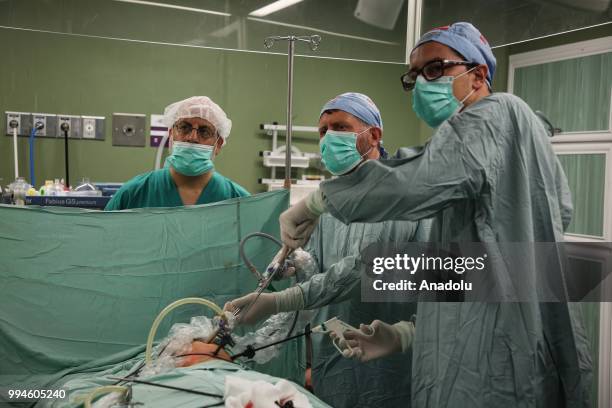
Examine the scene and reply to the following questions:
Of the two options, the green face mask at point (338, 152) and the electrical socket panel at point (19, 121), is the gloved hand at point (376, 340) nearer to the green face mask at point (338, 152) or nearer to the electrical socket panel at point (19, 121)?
the green face mask at point (338, 152)

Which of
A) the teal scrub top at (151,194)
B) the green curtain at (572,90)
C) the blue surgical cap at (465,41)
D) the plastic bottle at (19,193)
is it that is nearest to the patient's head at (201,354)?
the teal scrub top at (151,194)

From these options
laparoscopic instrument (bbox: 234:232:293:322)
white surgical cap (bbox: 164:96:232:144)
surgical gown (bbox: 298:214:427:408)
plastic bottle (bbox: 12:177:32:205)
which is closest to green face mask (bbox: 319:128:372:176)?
surgical gown (bbox: 298:214:427:408)

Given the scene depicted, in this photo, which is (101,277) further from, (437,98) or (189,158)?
(437,98)

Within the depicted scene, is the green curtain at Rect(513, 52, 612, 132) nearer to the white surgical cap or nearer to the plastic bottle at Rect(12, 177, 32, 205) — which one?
→ the white surgical cap

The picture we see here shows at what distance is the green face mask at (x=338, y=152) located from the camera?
189 cm

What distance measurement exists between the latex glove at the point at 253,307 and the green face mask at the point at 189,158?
2.19 feet

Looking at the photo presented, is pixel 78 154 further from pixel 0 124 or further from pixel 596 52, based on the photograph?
pixel 596 52

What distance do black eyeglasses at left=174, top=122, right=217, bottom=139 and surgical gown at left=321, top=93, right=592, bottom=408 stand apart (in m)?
1.11

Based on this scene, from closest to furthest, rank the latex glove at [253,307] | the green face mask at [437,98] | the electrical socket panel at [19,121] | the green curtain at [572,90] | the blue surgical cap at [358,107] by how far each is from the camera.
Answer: the green face mask at [437,98] < the latex glove at [253,307] < the blue surgical cap at [358,107] < the green curtain at [572,90] < the electrical socket panel at [19,121]

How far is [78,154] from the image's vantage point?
12.3 ft

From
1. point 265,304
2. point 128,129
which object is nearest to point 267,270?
point 265,304

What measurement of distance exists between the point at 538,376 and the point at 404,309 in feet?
2.28

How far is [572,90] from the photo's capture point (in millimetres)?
2635

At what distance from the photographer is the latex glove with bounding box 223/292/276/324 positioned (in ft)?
5.55
